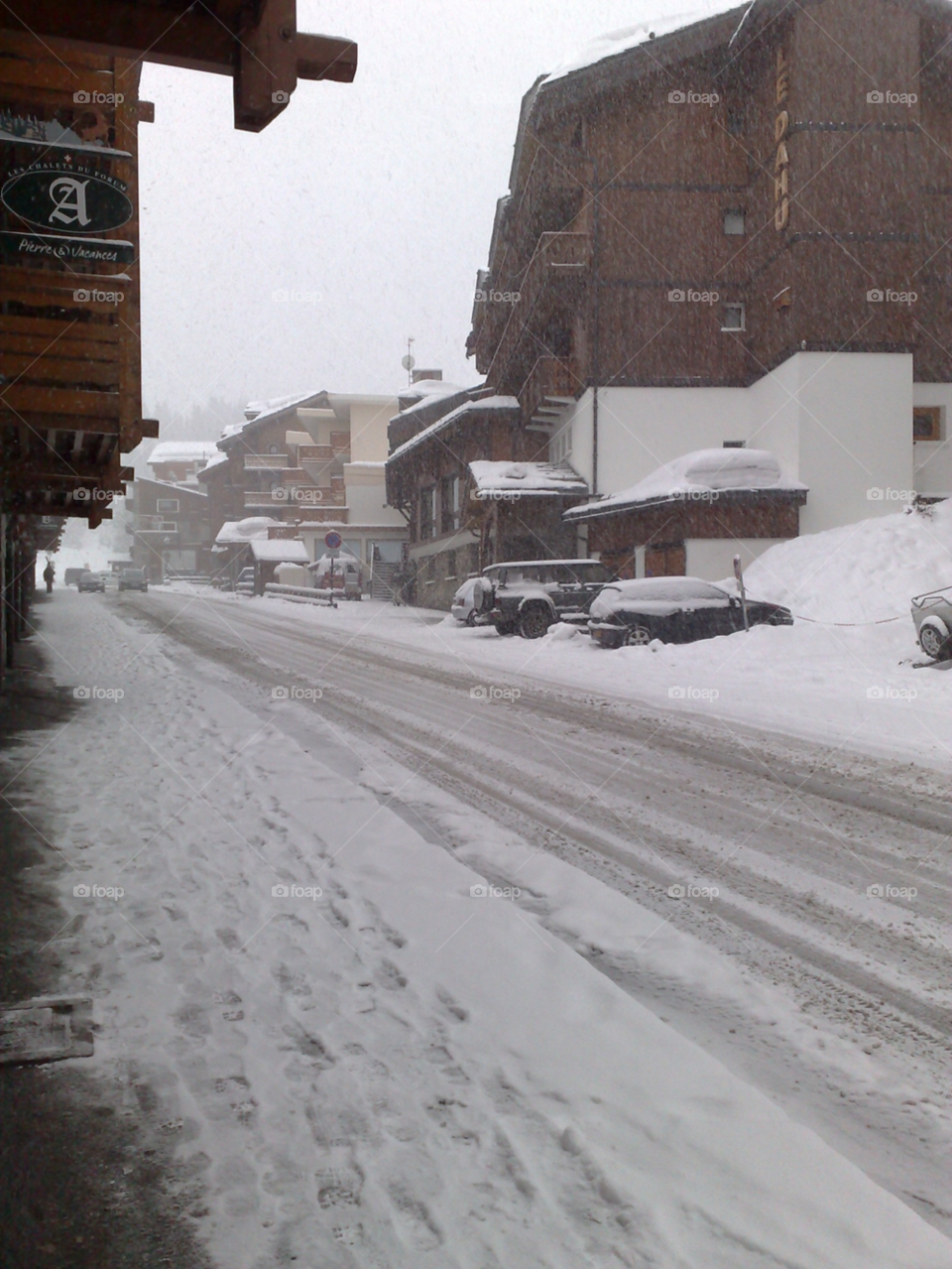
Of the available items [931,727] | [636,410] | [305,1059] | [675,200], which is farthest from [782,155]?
[305,1059]

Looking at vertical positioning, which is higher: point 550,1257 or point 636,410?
point 636,410

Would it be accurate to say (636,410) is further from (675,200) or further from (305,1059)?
(305,1059)

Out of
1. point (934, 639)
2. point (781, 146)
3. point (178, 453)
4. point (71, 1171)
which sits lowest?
point (71, 1171)

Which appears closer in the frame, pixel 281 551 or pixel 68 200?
pixel 68 200

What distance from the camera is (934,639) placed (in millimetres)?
13602

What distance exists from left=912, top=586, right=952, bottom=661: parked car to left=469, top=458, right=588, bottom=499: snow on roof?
1382cm

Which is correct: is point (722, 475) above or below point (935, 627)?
above

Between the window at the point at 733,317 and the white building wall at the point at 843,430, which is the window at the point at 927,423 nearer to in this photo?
the white building wall at the point at 843,430

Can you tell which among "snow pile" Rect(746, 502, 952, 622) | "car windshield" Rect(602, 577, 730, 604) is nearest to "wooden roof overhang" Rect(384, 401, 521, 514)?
"snow pile" Rect(746, 502, 952, 622)

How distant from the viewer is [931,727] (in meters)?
9.88

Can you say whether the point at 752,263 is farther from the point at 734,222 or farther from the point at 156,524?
the point at 156,524

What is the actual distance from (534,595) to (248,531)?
35966 millimetres

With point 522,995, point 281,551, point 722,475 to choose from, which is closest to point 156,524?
point 281,551

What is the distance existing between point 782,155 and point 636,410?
6852 millimetres
